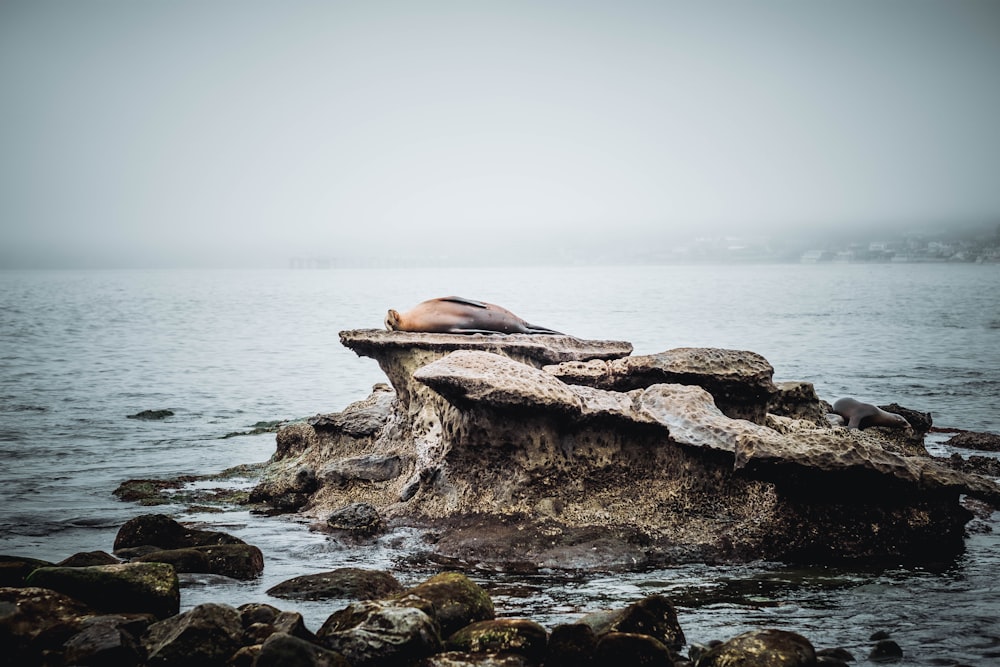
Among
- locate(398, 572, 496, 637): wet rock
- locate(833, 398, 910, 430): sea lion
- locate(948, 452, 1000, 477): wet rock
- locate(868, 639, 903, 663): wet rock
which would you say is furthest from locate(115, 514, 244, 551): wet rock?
locate(833, 398, 910, 430): sea lion

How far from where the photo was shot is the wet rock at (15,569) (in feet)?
17.6

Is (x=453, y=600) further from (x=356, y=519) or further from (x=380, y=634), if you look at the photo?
(x=356, y=519)

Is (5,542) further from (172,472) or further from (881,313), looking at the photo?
(881,313)

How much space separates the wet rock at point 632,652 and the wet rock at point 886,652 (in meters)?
1.13

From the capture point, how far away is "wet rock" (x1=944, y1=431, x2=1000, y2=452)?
36.9 ft

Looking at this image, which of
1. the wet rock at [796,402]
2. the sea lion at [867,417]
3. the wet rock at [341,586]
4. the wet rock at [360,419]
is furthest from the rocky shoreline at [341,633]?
the sea lion at [867,417]

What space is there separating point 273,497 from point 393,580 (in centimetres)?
334

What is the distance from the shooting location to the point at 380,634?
452 cm

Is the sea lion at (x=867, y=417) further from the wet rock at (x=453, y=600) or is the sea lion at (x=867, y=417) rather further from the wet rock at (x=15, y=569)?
the wet rock at (x=15, y=569)

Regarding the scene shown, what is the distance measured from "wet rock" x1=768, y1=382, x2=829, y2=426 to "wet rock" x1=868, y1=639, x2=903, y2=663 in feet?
14.7

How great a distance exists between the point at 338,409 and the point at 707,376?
34.3ft

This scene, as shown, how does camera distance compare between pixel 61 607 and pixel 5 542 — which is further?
pixel 5 542

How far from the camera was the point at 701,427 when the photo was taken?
22.4ft

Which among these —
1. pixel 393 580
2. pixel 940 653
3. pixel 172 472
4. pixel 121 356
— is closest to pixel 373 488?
pixel 393 580
